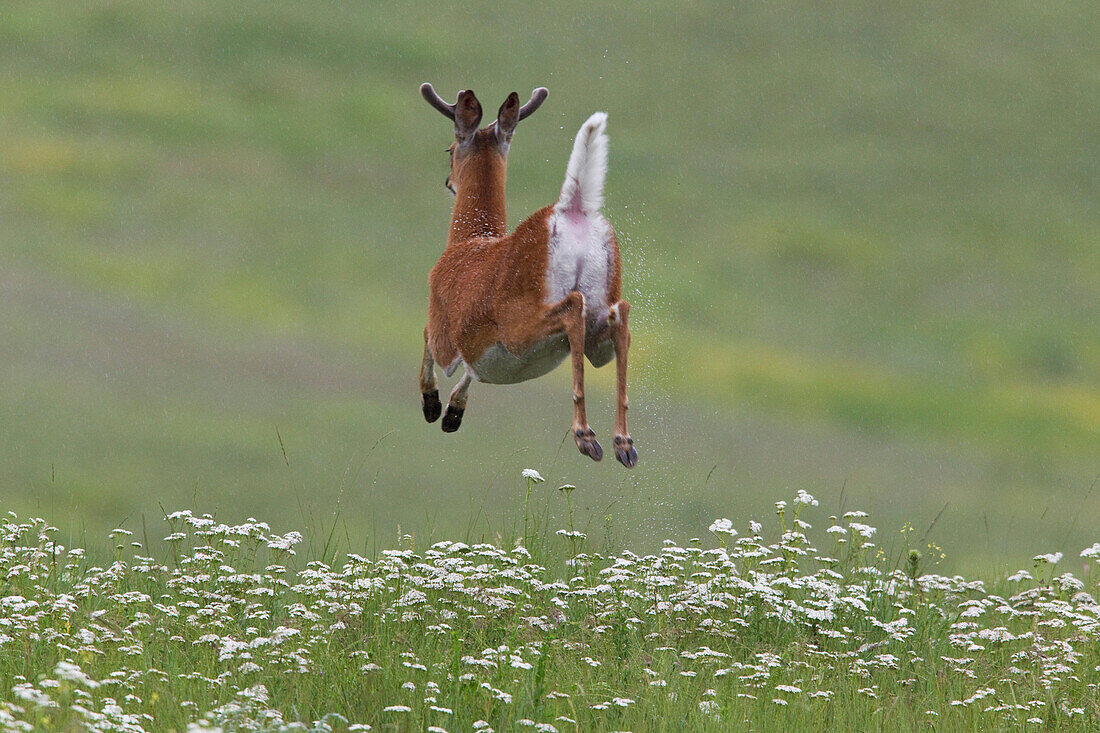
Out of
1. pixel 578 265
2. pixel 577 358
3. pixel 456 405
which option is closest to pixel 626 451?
pixel 577 358

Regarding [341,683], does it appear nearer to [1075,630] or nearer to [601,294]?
[601,294]

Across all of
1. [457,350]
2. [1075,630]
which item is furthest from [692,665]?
[1075,630]

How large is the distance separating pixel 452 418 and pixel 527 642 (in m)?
2.32

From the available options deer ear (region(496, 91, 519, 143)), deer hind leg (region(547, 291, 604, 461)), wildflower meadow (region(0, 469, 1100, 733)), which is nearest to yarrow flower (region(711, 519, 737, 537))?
wildflower meadow (region(0, 469, 1100, 733))

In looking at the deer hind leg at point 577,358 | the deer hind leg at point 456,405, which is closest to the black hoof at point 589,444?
the deer hind leg at point 577,358

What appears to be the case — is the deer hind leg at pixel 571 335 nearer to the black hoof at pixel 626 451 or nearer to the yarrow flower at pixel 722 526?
the black hoof at pixel 626 451

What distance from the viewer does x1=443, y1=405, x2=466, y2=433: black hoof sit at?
33.4ft

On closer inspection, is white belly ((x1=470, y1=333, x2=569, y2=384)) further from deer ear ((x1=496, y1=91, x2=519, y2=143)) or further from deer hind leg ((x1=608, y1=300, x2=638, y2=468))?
deer ear ((x1=496, y1=91, x2=519, y2=143))

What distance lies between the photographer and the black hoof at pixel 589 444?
7.58 meters

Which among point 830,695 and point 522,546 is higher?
point 522,546

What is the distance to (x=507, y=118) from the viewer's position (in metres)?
9.52

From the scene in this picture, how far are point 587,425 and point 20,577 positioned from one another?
4838 mm

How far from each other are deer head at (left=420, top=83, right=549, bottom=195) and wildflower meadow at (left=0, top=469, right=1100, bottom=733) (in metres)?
2.41

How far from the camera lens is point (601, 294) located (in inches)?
328
